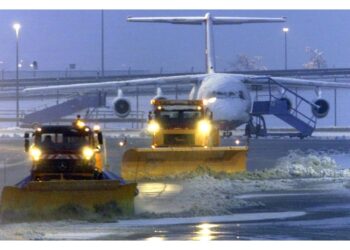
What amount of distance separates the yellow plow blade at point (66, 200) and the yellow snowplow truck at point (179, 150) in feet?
23.4

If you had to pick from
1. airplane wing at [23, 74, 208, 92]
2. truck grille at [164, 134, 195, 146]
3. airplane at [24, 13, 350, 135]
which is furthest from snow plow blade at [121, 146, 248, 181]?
airplane wing at [23, 74, 208, 92]

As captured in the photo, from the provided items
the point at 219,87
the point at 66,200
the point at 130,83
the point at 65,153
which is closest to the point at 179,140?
the point at 65,153

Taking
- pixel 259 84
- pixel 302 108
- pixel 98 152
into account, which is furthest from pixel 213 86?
pixel 302 108

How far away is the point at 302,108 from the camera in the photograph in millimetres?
87438

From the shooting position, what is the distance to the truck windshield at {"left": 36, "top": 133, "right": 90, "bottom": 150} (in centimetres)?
1773

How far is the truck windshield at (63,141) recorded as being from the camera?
58.2 ft

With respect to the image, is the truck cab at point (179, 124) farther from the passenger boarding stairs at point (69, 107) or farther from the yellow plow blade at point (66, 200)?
the passenger boarding stairs at point (69, 107)

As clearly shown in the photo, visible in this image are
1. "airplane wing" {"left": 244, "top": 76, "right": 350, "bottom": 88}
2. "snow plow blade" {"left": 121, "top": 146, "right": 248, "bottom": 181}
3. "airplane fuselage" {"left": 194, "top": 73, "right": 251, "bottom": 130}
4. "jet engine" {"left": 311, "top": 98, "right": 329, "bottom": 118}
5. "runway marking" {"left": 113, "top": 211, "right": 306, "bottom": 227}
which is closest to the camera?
"runway marking" {"left": 113, "top": 211, "right": 306, "bottom": 227}

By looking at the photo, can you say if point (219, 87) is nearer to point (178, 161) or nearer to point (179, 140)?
point (179, 140)

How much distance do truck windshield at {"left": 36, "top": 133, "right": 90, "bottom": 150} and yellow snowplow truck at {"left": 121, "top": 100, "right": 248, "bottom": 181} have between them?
4868 mm

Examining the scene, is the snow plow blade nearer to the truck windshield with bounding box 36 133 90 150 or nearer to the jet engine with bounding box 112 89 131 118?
the truck windshield with bounding box 36 133 90 150

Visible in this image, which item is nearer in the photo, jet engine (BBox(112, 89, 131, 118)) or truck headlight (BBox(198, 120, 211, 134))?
truck headlight (BBox(198, 120, 211, 134))

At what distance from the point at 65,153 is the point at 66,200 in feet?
7.05

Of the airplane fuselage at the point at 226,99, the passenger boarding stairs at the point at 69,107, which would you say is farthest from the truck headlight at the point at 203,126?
the passenger boarding stairs at the point at 69,107
